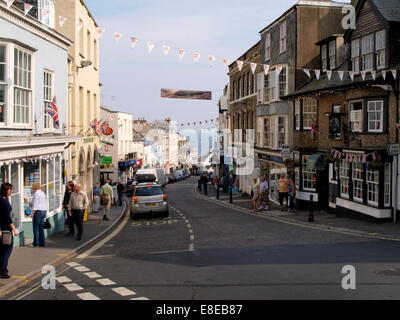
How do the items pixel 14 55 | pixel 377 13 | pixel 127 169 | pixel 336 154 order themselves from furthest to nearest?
1. pixel 127 169
2. pixel 336 154
3. pixel 377 13
4. pixel 14 55

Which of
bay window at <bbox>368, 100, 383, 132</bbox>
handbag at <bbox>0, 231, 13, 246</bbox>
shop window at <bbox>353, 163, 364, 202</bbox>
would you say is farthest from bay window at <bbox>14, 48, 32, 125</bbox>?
shop window at <bbox>353, 163, 364, 202</bbox>

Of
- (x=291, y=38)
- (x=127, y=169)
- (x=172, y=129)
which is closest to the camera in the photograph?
(x=291, y=38)

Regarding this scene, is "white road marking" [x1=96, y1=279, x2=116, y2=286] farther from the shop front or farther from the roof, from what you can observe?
the shop front

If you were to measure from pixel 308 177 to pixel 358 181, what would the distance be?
5044 mm

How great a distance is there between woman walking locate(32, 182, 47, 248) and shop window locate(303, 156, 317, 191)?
15752 mm

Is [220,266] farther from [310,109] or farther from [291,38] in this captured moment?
[291,38]

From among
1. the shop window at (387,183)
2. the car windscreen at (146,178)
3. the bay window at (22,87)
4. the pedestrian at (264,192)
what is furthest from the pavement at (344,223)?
the car windscreen at (146,178)

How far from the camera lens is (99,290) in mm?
9180

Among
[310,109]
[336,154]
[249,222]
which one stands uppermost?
[310,109]

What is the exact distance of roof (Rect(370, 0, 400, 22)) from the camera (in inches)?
779

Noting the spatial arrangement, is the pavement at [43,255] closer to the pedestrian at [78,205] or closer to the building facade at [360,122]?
the pedestrian at [78,205]

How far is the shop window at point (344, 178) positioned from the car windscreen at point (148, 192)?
8.67 metres
